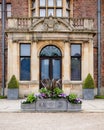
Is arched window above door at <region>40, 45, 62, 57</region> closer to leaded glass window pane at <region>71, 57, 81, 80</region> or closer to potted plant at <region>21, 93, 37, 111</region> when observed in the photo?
leaded glass window pane at <region>71, 57, 81, 80</region>

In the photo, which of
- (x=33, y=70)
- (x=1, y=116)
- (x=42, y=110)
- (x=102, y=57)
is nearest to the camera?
(x=1, y=116)

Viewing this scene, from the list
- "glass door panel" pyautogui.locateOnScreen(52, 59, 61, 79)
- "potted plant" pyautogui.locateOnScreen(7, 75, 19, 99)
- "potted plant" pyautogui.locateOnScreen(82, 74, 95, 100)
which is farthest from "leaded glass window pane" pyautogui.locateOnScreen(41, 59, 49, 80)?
"potted plant" pyautogui.locateOnScreen(82, 74, 95, 100)

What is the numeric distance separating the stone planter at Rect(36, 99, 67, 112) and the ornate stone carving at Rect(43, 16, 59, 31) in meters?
8.36

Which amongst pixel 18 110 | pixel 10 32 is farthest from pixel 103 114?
pixel 10 32

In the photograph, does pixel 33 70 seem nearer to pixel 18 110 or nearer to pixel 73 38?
pixel 73 38

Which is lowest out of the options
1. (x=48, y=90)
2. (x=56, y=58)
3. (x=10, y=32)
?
(x=48, y=90)

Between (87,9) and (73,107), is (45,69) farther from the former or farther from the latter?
(73,107)

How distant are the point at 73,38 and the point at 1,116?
10.5 meters

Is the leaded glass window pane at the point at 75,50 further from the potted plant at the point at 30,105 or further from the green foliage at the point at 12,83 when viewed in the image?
the potted plant at the point at 30,105

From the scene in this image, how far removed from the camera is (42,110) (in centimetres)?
1486

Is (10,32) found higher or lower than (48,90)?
higher

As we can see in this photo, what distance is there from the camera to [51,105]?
15.0 meters

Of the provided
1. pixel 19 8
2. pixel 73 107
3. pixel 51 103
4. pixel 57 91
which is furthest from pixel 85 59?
→ pixel 51 103

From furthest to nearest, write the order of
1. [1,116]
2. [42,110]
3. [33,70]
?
[33,70] < [42,110] < [1,116]
